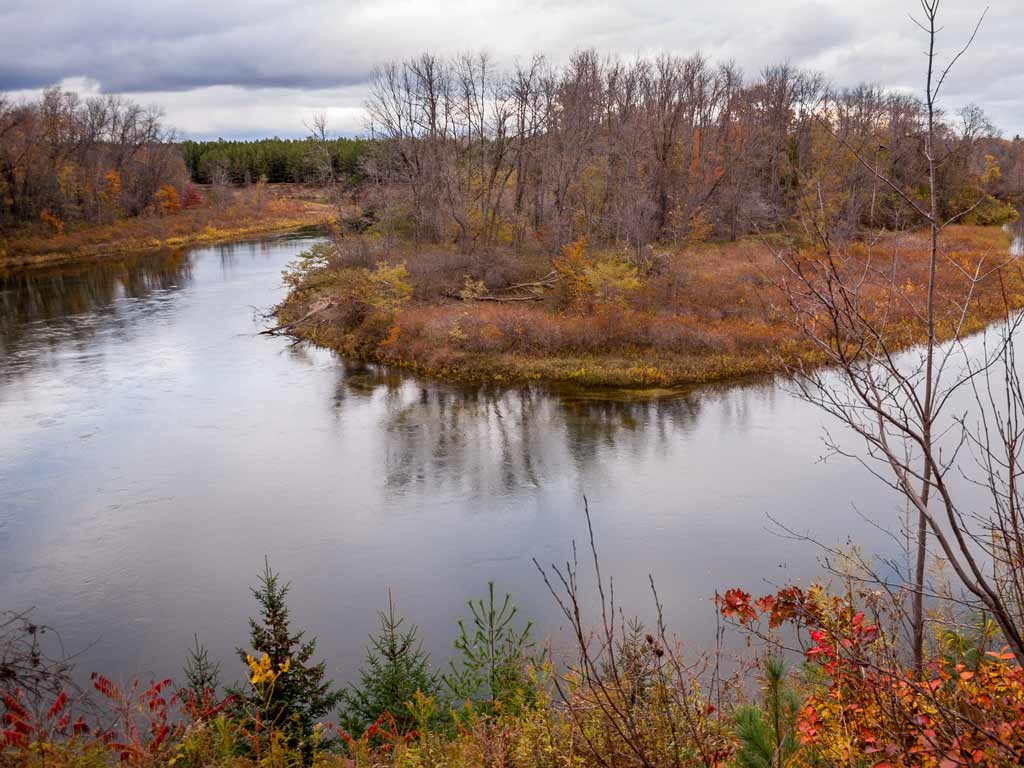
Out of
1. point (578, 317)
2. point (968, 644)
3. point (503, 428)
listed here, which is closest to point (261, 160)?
point (578, 317)

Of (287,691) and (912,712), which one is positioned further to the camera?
(287,691)

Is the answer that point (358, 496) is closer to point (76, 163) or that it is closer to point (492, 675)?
point (492, 675)

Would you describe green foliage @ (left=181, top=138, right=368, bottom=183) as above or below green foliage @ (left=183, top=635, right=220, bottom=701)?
above

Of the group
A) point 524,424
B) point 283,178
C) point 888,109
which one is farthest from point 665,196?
point 283,178

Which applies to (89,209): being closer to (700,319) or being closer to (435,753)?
(700,319)

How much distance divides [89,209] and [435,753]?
201ft

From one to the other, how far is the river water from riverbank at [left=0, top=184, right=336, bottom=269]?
26.8 m

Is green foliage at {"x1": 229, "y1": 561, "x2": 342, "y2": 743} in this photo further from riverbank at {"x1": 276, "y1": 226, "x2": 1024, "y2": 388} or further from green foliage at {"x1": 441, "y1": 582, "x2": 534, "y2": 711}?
riverbank at {"x1": 276, "y1": 226, "x2": 1024, "y2": 388}

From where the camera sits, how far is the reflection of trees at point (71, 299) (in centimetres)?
2641

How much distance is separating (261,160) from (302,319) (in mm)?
70281

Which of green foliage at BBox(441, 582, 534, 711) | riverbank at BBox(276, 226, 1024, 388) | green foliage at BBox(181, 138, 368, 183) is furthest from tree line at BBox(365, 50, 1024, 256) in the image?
green foliage at BBox(181, 138, 368, 183)

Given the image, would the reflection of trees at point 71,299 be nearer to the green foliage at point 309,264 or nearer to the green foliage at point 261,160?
the green foliage at point 309,264

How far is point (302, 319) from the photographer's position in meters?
28.3

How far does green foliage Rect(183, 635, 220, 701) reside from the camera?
7.86 m
